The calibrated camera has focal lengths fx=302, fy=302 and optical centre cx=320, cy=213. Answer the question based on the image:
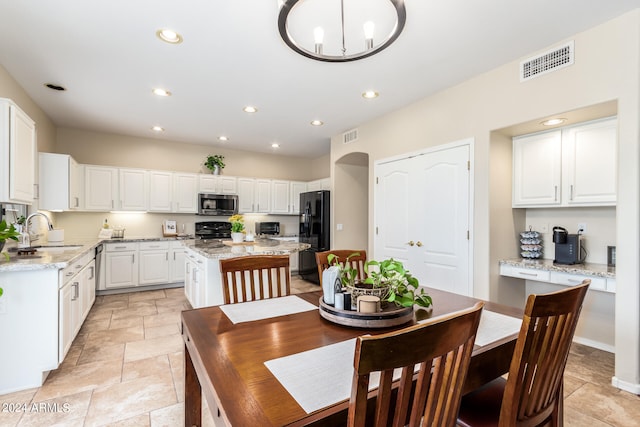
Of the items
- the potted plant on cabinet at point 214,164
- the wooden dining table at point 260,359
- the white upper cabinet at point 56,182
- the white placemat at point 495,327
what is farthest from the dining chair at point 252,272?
the potted plant on cabinet at point 214,164

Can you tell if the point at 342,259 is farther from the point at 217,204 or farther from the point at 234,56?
the point at 217,204

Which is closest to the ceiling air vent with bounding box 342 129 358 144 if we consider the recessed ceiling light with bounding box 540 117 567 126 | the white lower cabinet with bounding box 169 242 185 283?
the recessed ceiling light with bounding box 540 117 567 126

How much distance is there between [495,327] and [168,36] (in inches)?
119

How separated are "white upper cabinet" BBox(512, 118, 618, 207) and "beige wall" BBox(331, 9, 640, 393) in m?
0.29

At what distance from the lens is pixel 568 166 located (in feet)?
9.49

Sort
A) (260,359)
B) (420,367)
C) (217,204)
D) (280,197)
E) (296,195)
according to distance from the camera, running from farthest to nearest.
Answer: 1. (296,195)
2. (280,197)
3. (217,204)
4. (260,359)
5. (420,367)

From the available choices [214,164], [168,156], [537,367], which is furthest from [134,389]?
[168,156]

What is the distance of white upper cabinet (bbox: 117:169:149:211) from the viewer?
5203mm

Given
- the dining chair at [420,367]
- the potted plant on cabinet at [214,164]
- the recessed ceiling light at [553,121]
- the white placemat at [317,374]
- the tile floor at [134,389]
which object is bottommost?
the tile floor at [134,389]

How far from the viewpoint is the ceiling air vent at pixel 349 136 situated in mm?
4885

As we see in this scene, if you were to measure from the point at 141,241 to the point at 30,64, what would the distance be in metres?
2.88

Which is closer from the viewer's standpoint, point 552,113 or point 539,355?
point 539,355

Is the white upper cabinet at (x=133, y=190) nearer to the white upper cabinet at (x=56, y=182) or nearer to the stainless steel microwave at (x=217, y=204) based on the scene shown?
the white upper cabinet at (x=56, y=182)

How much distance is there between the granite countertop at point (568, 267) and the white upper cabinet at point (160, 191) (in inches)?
211
